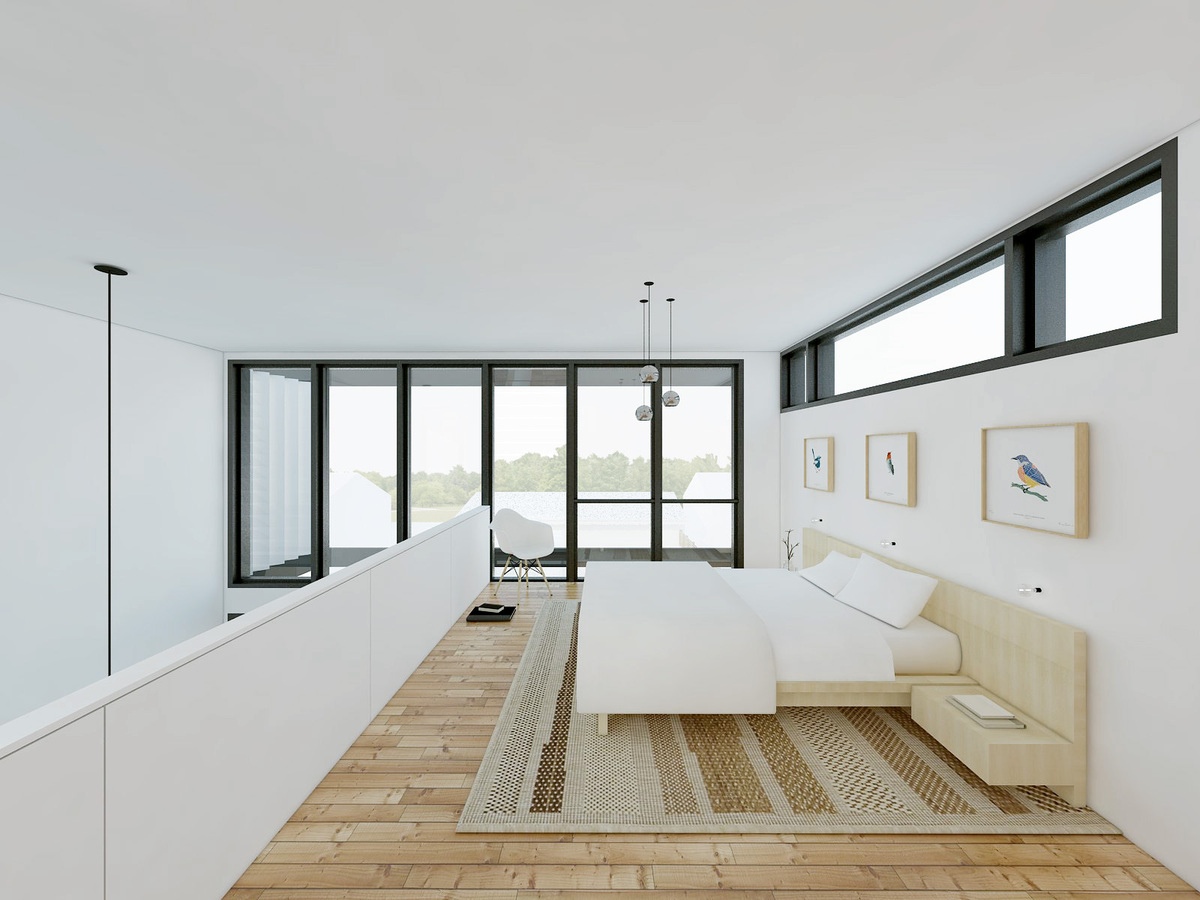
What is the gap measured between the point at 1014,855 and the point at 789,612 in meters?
1.50

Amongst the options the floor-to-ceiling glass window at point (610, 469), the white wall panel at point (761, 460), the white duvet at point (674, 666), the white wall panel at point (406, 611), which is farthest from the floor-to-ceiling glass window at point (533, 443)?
the white duvet at point (674, 666)

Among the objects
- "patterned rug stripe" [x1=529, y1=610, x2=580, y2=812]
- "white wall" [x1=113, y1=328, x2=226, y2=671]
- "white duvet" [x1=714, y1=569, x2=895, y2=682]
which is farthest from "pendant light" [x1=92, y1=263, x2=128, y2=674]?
"white duvet" [x1=714, y1=569, x2=895, y2=682]

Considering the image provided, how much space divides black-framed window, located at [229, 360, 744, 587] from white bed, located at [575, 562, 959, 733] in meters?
3.24

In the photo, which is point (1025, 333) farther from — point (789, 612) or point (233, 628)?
point (233, 628)

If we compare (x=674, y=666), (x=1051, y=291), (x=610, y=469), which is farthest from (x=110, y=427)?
(x=1051, y=291)

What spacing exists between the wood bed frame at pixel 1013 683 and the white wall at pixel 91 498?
216 inches

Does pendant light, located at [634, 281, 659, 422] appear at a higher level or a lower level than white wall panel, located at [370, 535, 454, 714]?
higher

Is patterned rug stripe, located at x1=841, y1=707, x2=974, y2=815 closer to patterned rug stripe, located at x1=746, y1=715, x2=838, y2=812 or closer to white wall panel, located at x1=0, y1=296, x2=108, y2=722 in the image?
patterned rug stripe, located at x1=746, y1=715, x2=838, y2=812

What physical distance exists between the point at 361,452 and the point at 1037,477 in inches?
248

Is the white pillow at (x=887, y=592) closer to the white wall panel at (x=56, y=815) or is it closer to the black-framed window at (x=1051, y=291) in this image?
the black-framed window at (x=1051, y=291)

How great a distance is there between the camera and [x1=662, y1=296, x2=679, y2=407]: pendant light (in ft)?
14.7

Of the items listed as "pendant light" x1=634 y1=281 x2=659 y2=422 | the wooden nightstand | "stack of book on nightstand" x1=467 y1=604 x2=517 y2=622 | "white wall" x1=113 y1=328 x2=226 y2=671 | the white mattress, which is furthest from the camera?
"white wall" x1=113 y1=328 x2=226 y2=671

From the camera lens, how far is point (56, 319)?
4.39 m

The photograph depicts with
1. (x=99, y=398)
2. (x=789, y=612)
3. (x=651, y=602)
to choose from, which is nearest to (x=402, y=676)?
(x=651, y=602)
